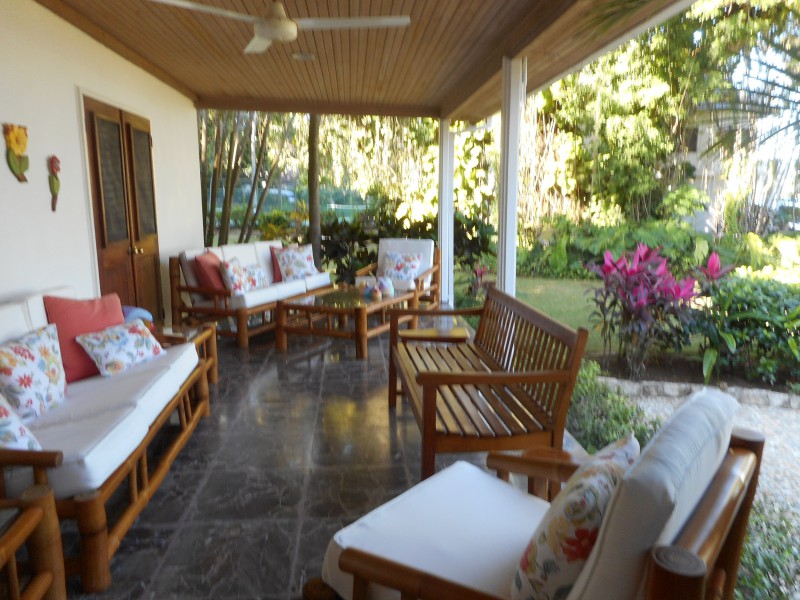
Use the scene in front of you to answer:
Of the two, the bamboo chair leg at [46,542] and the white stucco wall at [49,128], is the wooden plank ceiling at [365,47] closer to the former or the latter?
the white stucco wall at [49,128]

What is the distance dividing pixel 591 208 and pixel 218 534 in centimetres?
978

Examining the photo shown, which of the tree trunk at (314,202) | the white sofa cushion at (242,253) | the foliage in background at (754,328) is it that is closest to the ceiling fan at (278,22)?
the white sofa cushion at (242,253)

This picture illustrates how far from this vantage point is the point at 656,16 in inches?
133

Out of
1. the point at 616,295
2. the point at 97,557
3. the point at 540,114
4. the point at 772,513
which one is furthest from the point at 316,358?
the point at 540,114

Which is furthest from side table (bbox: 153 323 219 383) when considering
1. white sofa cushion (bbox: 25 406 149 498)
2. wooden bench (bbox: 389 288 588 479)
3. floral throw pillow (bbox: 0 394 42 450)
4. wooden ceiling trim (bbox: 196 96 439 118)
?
wooden ceiling trim (bbox: 196 96 439 118)

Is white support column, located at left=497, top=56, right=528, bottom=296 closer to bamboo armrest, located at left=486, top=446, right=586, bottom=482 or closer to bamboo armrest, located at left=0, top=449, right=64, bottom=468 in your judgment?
bamboo armrest, located at left=486, top=446, right=586, bottom=482

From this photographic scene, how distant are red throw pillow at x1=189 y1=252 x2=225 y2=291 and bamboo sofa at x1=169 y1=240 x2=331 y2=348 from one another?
0.19 ft

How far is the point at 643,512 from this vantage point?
3.14ft

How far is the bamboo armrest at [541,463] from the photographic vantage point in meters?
1.76

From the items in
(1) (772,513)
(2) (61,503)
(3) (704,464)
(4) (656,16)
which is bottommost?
(1) (772,513)

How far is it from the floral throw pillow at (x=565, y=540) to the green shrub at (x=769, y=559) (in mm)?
1173

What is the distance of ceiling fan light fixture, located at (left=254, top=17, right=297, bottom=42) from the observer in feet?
11.0

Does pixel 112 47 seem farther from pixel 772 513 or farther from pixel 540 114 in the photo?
pixel 540 114

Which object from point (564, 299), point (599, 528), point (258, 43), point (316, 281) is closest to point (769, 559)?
point (599, 528)
